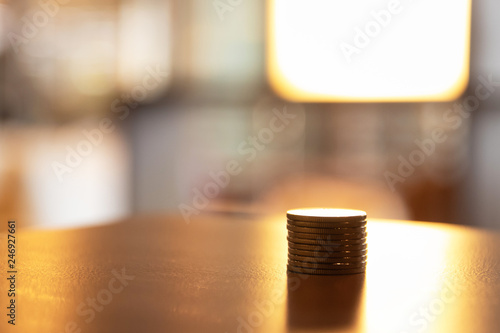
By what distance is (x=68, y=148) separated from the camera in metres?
4.90

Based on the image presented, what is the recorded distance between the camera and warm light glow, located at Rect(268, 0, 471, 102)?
353cm

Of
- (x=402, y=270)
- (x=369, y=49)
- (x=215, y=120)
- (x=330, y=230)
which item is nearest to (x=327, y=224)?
(x=330, y=230)

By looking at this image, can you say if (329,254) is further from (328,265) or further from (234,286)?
(234,286)

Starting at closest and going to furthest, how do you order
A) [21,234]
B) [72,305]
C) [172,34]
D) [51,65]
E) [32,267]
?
[72,305] < [32,267] < [21,234] < [172,34] < [51,65]

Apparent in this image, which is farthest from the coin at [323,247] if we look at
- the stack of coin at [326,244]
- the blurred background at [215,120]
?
the blurred background at [215,120]

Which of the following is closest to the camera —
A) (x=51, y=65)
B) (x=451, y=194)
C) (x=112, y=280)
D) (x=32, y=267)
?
(x=112, y=280)

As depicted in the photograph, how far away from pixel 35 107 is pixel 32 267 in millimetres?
4040

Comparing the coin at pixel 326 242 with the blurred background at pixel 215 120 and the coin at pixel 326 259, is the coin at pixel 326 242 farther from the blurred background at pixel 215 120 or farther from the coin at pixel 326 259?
the blurred background at pixel 215 120

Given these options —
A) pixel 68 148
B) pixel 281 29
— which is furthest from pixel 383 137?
pixel 68 148

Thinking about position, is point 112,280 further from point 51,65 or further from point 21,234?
point 51,65

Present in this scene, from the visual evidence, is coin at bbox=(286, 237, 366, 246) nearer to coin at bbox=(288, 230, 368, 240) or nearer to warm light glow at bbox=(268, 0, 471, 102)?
coin at bbox=(288, 230, 368, 240)

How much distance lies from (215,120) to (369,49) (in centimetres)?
110

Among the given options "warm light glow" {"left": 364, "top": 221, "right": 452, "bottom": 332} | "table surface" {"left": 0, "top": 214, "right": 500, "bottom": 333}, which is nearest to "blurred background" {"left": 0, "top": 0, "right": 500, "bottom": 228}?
"warm light glow" {"left": 364, "top": 221, "right": 452, "bottom": 332}

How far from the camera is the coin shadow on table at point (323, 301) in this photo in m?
0.79
